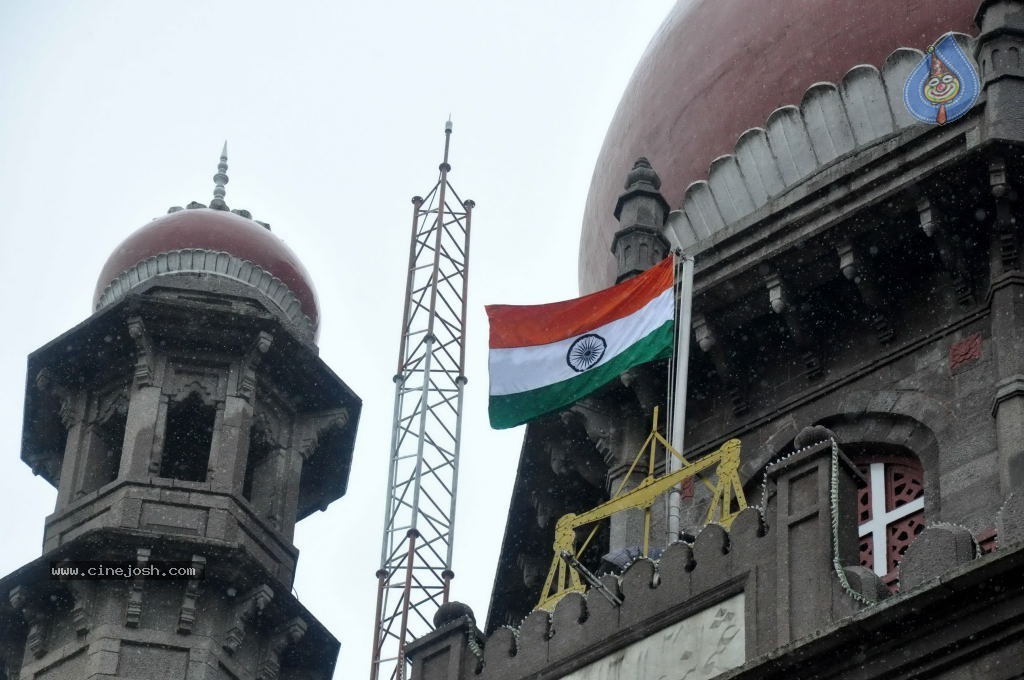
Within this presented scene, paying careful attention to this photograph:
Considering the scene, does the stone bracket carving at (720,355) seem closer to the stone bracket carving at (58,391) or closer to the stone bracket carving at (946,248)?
the stone bracket carving at (946,248)

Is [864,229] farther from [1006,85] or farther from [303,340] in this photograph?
[303,340]

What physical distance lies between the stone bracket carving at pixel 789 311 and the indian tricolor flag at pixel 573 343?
1.00 metres

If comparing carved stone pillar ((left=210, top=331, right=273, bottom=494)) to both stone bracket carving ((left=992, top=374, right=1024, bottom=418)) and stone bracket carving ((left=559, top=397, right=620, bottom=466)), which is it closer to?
stone bracket carving ((left=559, top=397, right=620, bottom=466))

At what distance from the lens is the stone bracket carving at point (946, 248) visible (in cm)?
2714

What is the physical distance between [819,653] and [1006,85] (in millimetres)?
7913

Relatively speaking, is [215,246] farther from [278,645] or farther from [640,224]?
[640,224]

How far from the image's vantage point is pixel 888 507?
87.1 feet

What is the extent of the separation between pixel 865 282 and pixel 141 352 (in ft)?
42.6

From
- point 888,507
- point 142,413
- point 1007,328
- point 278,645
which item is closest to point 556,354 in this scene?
point 888,507

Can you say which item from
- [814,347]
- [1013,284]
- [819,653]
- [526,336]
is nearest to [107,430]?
[526,336]

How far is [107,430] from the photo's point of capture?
125 ft

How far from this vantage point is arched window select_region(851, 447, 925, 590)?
25891mm

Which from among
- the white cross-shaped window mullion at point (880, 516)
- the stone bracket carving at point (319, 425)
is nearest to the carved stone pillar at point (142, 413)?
the stone bracket carving at point (319, 425)

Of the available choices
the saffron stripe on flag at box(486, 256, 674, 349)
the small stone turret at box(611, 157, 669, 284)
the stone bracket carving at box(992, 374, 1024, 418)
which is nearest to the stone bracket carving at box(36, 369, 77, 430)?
the saffron stripe on flag at box(486, 256, 674, 349)
